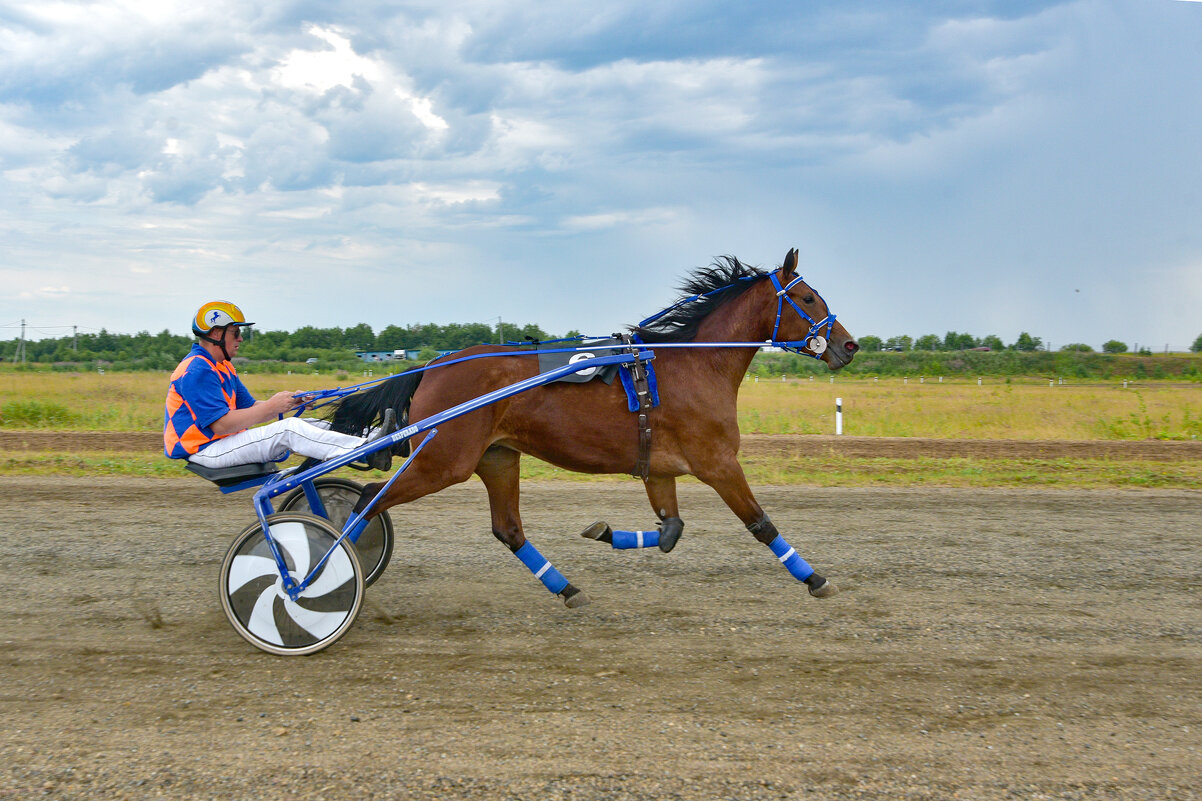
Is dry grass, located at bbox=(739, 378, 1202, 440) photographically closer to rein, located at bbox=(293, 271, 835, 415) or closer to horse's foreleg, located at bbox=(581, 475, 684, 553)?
rein, located at bbox=(293, 271, 835, 415)

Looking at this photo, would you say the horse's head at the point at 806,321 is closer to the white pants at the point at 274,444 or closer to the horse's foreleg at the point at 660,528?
the horse's foreleg at the point at 660,528

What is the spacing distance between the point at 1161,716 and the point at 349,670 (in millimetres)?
3464

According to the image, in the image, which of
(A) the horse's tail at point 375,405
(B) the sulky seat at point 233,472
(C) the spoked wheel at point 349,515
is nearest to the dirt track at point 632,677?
(C) the spoked wheel at point 349,515

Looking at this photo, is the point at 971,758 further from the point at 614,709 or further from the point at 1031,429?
the point at 1031,429

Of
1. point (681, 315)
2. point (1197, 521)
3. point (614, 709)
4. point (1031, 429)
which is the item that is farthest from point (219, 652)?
point (1031, 429)

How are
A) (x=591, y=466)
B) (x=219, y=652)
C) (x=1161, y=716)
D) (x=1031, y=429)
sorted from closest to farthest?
(x=1161, y=716)
(x=219, y=652)
(x=591, y=466)
(x=1031, y=429)

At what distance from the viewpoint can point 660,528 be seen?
15.4 ft

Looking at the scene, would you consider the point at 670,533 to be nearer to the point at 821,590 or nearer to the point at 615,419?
the point at 615,419

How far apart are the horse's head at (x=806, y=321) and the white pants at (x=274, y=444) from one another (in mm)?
2534

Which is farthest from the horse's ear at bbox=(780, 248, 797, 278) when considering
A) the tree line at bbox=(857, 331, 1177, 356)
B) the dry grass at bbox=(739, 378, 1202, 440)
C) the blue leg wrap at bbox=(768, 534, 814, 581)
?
the tree line at bbox=(857, 331, 1177, 356)

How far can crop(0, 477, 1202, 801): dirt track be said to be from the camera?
2.84 m

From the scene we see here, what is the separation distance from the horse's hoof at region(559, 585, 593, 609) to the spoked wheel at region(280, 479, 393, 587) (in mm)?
1101


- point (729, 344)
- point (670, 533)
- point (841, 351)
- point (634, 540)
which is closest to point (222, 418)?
point (634, 540)

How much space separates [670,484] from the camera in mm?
4805
